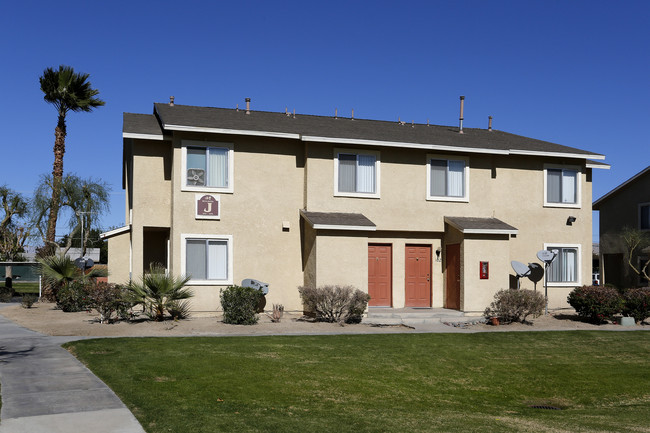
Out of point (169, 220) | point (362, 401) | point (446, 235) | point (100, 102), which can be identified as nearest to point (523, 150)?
point (446, 235)

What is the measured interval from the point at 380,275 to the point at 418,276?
142 cm

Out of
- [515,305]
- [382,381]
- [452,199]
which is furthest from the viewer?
[452,199]

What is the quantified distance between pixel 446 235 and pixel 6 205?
28.0 metres

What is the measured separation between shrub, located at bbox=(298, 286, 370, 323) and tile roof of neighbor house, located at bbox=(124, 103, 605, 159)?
5.00 m

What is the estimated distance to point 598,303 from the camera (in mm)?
20547

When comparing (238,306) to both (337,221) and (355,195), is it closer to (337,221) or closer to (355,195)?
(337,221)

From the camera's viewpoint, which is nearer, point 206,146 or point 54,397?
Answer: point 54,397

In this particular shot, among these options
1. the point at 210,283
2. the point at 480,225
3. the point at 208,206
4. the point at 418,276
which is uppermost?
the point at 208,206

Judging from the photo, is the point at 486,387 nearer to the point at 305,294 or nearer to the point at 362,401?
the point at 362,401

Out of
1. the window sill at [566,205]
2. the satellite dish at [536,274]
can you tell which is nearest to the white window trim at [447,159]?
the window sill at [566,205]

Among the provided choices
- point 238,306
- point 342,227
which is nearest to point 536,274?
point 342,227

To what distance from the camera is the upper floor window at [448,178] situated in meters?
23.0

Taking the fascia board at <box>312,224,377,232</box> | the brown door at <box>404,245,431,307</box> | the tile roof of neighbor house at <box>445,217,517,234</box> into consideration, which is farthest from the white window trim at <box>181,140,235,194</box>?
the tile roof of neighbor house at <box>445,217,517,234</box>

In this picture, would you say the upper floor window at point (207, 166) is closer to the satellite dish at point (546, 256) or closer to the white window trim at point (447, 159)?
the white window trim at point (447, 159)
